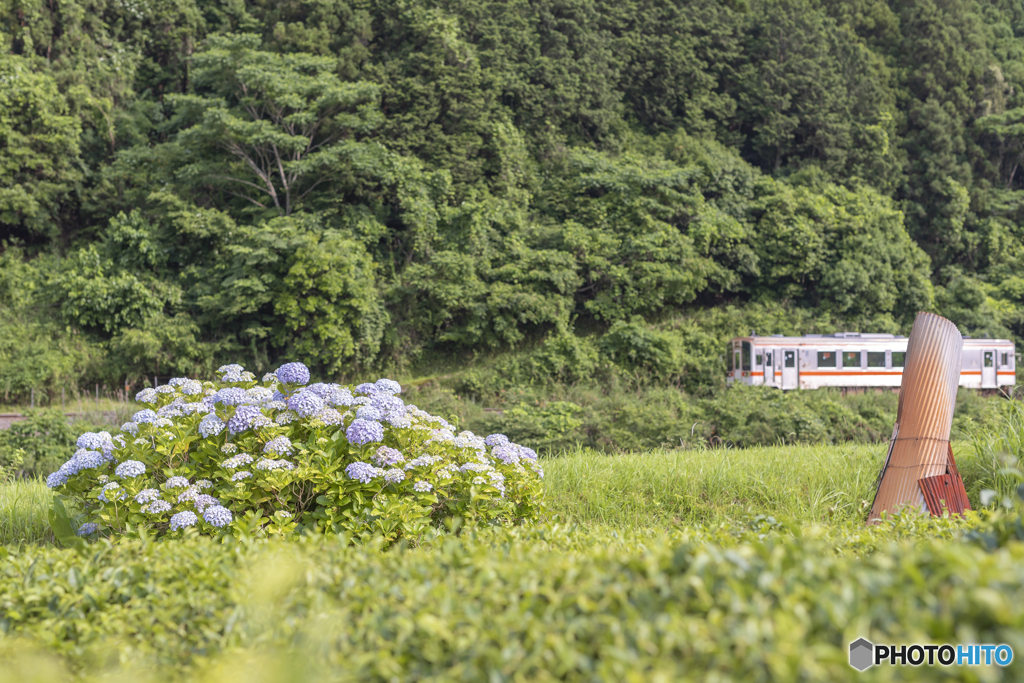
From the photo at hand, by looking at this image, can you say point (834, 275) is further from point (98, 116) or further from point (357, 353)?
point (98, 116)

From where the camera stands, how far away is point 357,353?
55.6 feet

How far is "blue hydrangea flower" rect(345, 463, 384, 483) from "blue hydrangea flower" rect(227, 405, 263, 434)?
69 centimetres

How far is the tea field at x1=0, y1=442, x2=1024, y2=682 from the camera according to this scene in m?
1.25

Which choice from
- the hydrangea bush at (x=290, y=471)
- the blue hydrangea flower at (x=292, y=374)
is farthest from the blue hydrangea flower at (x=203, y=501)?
the blue hydrangea flower at (x=292, y=374)

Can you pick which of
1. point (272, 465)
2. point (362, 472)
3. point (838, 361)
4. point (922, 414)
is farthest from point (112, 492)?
point (838, 361)

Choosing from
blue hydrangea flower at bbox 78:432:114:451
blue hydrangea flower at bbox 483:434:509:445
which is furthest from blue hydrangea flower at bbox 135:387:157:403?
blue hydrangea flower at bbox 483:434:509:445

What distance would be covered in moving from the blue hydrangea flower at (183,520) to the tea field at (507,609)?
0.36 meters

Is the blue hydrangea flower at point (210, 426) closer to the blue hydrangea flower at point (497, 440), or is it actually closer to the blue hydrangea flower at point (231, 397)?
the blue hydrangea flower at point (231, 397)

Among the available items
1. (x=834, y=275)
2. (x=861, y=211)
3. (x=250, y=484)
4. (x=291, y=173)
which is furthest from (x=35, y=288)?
(x=861, y=211)

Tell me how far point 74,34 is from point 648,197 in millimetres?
18047

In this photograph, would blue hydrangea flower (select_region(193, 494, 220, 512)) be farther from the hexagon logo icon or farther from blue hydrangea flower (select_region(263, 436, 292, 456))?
the hexagon logo icon

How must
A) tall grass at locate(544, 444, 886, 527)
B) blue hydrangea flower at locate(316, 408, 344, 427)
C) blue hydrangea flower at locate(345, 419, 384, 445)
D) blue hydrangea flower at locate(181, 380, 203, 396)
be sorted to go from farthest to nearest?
1. tall grass at locate(544, 444, 886, 527)
2. blue hydrangea flower at locate(181, 380, 203, 396)
3. blue hydrangea flower at locate(316, 408, 344, 427)
4. blue hydrangea flower at locate(345, 419, 384, 445)

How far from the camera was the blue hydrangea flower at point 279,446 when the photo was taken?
3.53m
